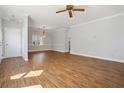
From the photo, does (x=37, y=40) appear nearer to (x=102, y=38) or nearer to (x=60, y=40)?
(x=60, y=40)

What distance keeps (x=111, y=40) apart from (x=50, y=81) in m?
4.10

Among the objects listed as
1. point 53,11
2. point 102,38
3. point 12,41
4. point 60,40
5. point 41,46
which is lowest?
point 41,46

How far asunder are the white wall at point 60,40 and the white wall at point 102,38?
1.51m

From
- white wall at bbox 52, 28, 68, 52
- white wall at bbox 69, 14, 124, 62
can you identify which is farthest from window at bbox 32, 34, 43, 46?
white wall at bbox 69, 14, 124, 62

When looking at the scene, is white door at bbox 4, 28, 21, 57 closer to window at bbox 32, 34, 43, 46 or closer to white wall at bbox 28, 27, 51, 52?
white wall at bbox 28, 27, 51, 52

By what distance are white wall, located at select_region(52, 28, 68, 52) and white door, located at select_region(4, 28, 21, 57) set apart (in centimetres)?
406

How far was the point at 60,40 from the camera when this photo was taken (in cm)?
987

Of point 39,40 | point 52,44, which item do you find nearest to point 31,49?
point 39,40

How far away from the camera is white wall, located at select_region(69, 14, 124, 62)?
4.95 meters

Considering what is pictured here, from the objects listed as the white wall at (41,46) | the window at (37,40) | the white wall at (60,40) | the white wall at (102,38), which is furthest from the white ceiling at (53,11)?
the window at (37,40)

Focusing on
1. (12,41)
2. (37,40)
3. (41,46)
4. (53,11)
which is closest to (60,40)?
(41,46)

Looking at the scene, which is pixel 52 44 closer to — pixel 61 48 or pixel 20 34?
pixel 61 48

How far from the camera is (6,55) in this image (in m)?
6.04

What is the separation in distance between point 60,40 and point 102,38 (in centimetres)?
478
